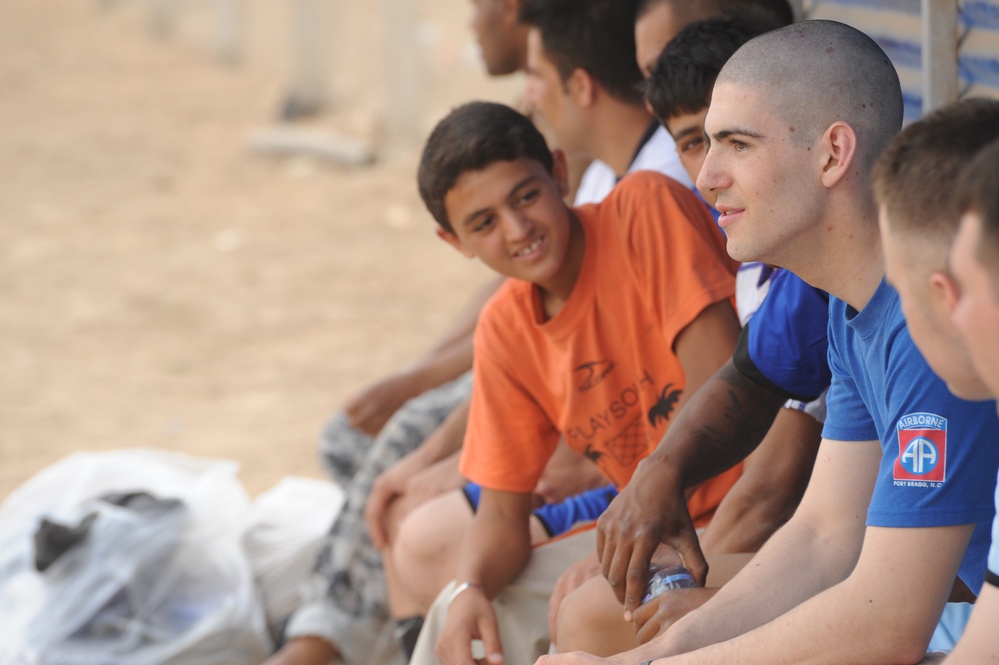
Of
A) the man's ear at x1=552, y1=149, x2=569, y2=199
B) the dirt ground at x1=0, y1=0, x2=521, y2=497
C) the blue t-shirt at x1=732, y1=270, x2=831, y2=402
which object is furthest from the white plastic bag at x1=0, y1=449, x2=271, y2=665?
the blue t-shirt at x1=732, y1=270, x2=831, y2=402

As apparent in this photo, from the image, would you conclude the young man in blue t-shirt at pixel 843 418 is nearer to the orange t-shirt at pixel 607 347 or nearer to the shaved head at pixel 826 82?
the shaved head at pixel 826 82

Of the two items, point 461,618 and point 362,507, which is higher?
point 362,507

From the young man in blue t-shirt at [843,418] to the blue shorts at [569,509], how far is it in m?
0.86

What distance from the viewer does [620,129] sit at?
3.56 meters

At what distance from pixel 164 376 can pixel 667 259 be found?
185 inches

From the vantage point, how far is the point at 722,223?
2145 millimetres

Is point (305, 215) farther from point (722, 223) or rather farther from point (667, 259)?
point (722, 223)

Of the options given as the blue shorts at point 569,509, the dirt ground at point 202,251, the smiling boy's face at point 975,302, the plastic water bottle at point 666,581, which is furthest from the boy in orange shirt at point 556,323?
the dirt ground at point 202,251

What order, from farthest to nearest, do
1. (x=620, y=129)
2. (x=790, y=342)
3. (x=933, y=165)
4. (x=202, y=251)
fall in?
1. (x=202, y=251)
2. (x=620, y=129)
3. (x=790, y=342)
4. (x=933, y=165)

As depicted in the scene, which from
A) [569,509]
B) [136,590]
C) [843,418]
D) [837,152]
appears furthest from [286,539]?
[837,152]

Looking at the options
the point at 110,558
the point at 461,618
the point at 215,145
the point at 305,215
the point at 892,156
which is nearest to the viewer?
the point at 892,156

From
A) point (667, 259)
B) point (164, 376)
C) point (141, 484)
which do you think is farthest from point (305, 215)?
point (667, 259)

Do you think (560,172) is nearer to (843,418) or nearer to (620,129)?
(620,129)

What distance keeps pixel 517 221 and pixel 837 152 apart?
1.02 meters
